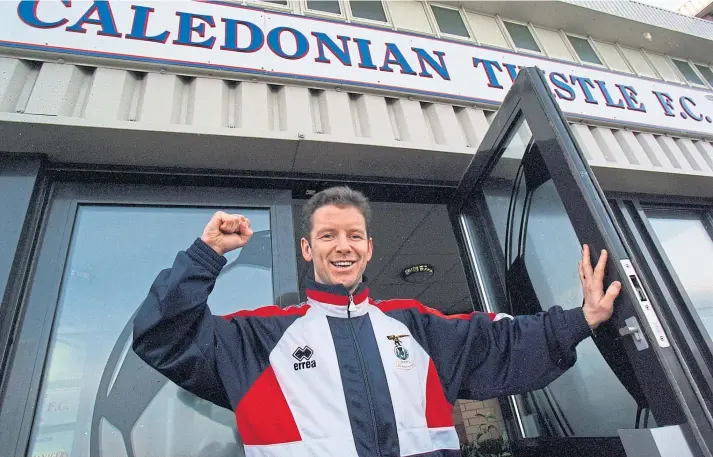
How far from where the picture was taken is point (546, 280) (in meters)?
1.99

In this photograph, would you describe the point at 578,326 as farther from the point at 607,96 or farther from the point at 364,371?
the point at 607,96

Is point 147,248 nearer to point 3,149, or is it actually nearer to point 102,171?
point 102,171

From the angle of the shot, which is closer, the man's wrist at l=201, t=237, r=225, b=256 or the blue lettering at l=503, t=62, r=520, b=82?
the man's wrist at l=201, t=237, r=225, b=256

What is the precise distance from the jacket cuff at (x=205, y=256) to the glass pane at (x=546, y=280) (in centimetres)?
137

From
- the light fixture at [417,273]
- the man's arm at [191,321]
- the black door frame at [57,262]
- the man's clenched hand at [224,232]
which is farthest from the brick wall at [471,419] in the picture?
the man's clenched hand at [224,232]

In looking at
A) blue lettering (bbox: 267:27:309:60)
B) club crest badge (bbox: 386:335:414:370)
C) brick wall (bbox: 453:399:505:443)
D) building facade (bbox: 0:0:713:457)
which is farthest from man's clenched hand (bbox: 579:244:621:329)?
brick wall (bbox: 453:399:505:443)

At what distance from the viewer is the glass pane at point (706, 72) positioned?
4.80 meters

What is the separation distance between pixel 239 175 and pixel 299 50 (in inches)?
36.0

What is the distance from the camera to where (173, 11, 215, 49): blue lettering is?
7.78 feet

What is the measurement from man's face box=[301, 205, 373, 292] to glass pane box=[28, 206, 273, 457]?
2.04 feet

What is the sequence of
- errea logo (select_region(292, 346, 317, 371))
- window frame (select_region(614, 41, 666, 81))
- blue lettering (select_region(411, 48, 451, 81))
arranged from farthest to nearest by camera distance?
window frame (select_region(614, 41, 666, 81))
blue lettering (select_region(411, 48, 451, 81))
errea logo (select_region(292, 346, 317, 371))

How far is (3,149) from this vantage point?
1.94 meters

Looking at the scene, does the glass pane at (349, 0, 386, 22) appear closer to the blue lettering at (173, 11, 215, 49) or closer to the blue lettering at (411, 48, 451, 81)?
the blue lettering at (411, 48, 451, 81)

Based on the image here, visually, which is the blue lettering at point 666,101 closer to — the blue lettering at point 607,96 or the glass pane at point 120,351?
the blue lettering at point 607,96
